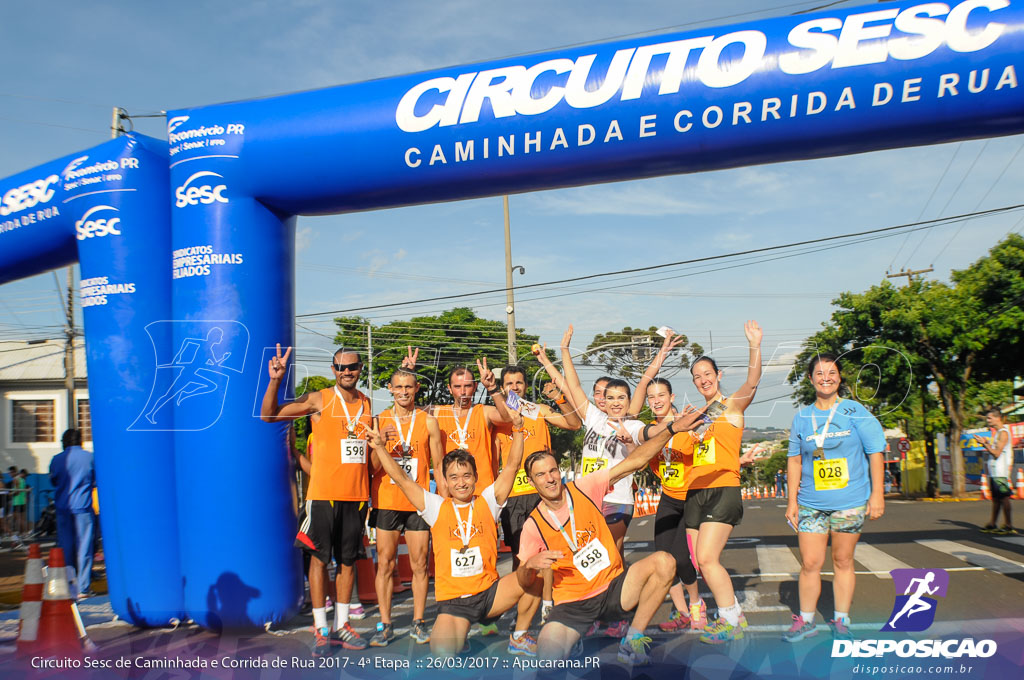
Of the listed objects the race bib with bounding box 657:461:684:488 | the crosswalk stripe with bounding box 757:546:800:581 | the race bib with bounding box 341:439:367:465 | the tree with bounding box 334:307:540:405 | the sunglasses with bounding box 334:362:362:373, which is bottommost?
the crosswalk stripe with bounding box 757:546:800:581

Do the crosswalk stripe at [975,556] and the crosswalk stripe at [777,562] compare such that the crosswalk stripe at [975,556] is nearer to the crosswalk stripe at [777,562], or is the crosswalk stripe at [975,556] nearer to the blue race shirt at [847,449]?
the crosswalk stripe at [777,562]

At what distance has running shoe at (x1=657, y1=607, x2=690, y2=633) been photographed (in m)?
5.27

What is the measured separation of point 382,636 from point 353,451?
4.43ft

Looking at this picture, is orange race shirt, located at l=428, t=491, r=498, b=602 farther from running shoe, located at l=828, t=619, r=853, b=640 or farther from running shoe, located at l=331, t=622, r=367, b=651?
running shoe, located at l=828, t=619, r=853, b=640

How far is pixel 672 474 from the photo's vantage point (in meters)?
5.44

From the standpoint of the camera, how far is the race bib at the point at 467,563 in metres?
4.63

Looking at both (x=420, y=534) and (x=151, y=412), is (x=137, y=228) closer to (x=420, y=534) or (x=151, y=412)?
(x=151, y=412)

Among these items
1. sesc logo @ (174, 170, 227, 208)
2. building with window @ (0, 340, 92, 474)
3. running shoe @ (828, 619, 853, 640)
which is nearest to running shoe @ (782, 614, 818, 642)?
running shoe @ (828, 619, 853, 640)

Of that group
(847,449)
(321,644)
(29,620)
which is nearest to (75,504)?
(29,620)

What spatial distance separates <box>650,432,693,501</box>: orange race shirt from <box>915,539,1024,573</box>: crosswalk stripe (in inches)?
153

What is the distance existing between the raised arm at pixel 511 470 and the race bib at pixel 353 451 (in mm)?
1247

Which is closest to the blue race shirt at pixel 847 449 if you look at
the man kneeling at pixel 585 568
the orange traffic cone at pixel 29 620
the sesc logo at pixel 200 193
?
the man kneeling at pixel 585 568

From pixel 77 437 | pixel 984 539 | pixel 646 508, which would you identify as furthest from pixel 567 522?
pixel 646 508

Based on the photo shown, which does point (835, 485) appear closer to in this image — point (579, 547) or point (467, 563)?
point (579, 547)
